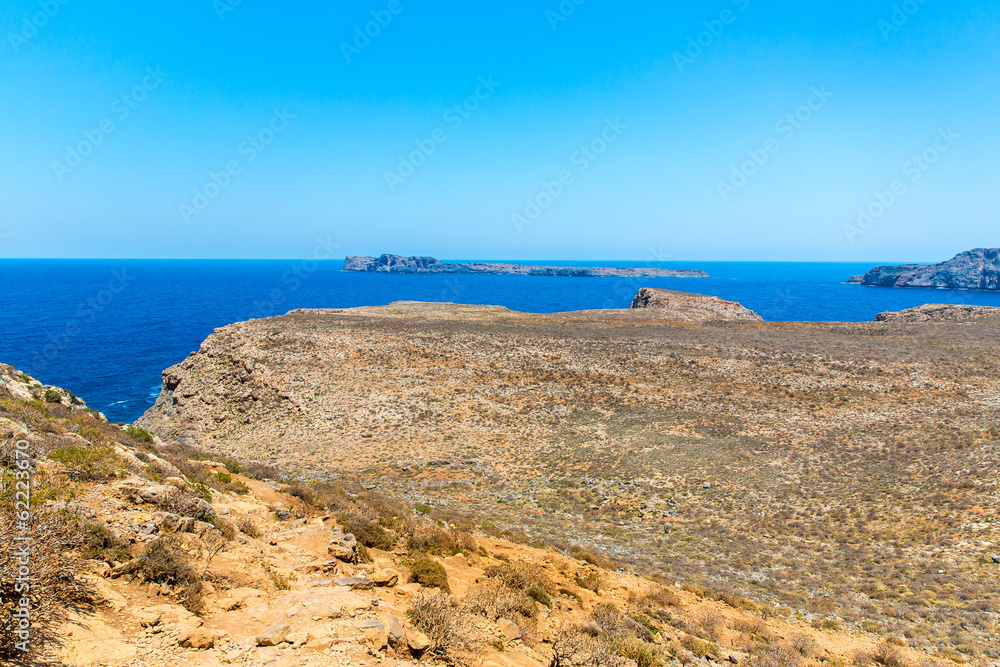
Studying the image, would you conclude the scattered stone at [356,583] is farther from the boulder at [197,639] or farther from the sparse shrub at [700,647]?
the sparse shrub at [700,647]

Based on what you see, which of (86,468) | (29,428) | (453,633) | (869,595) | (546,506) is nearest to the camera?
(453,633)

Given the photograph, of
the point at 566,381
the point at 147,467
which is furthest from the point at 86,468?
the point at 566,381

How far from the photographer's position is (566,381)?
123ft

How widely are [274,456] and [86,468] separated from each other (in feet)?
62.3

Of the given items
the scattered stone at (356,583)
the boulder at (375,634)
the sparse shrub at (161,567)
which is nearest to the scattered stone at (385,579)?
the scattered stone at (356,583)

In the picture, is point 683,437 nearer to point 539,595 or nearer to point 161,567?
point 539,595

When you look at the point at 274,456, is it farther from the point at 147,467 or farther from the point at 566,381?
the point at 566,381

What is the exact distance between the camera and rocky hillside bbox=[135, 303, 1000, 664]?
17.2 metres

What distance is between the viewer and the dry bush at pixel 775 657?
10.7 m

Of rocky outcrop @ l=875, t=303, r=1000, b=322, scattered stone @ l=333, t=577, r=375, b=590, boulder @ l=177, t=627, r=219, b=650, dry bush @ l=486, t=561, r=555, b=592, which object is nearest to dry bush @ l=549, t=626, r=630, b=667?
dry bush @ l=486, t=561, r=555, b=592

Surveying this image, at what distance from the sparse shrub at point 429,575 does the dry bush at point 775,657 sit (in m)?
6.80

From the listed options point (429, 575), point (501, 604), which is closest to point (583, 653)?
point (501, 604)

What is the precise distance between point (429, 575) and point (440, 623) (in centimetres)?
227

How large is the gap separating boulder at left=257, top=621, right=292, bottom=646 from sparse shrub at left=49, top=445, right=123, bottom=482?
6.23 meters
